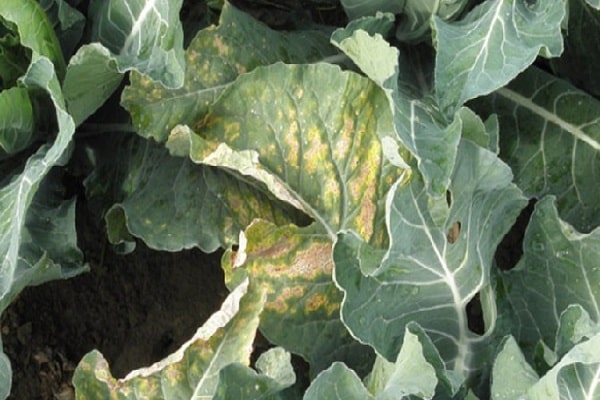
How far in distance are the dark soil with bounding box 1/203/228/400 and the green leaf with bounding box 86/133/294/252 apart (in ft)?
0.59

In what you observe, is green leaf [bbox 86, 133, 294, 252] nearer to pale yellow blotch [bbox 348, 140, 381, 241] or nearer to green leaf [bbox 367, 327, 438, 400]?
pale yellow blotch [bbox 348, 140, 381, 241]

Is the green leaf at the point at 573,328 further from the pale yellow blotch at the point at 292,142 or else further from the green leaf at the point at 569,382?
the pale yellow blotch at the point at 292,142

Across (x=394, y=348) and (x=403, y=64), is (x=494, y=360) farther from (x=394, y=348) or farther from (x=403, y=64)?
(x=403, y=64)

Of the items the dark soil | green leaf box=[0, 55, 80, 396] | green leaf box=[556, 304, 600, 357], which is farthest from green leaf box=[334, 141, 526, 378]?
the dark soil

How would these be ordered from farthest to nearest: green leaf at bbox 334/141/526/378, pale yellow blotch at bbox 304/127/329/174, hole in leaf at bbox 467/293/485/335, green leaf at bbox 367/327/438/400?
1. hole in leaf at bbox 467/293/485/335
2. pale yellow blotch at bbox 304/127/329/174
3. green leaf at bbox 334/141/526/378
4. green leaf at bbox 367/327/438/400

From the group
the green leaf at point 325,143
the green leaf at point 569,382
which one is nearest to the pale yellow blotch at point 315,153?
the green leaf at point 325,143

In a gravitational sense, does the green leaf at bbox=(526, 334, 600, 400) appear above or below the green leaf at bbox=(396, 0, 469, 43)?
below

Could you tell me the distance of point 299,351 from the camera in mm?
1211

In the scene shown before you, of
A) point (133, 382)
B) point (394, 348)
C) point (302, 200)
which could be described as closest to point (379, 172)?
point (302, 200)

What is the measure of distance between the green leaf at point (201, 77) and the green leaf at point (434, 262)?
277 millimetres

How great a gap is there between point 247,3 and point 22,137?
1.43 feet

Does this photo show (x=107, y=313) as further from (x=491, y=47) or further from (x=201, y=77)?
(x=491, y=47)

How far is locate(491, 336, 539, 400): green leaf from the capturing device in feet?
3.44

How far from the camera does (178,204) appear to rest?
131 cm
